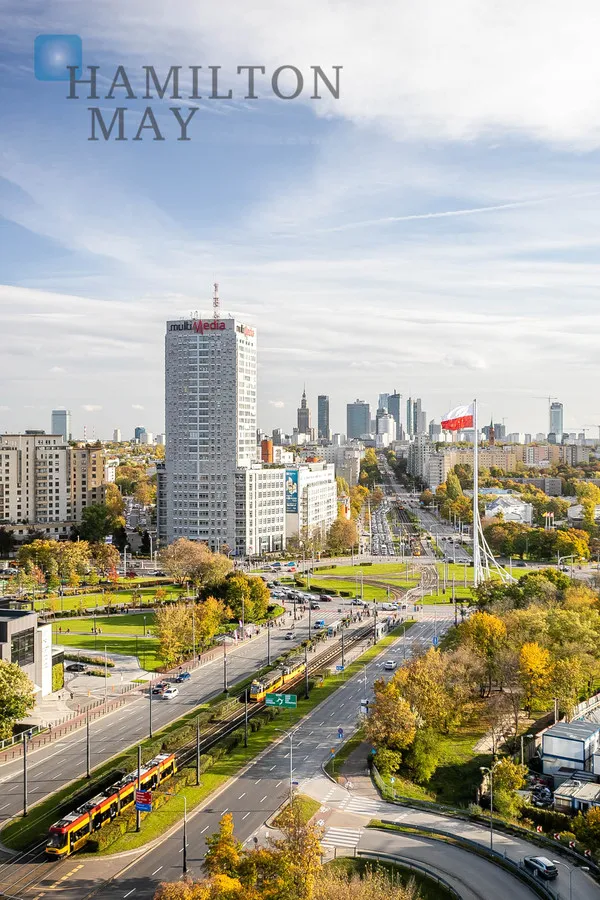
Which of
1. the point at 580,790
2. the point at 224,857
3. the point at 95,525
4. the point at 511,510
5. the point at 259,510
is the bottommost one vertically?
the point at 580,790

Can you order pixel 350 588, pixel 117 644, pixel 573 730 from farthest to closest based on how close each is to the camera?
pixel 350 588 → pixel 117 644 → pixel 573 730

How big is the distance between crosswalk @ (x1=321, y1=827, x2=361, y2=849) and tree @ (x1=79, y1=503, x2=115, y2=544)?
7853cm

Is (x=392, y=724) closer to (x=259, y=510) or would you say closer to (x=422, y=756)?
(x=422, y=756)

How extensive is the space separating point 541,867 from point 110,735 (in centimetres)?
2181

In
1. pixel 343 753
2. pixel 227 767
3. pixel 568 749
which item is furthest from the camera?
pixel 568 749

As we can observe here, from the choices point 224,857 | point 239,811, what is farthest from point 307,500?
point 224,857

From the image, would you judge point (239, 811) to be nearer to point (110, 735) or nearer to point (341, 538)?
point (110, 735)

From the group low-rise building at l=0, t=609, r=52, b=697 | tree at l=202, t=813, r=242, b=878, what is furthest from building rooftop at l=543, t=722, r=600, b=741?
low-rise building at l=0, t=609, r=52, b=697

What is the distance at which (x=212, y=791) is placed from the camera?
33781mm

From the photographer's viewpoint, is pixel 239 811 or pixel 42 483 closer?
pixel 239 811

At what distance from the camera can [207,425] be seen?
10419cm

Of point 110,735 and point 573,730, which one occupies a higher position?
point 573,730

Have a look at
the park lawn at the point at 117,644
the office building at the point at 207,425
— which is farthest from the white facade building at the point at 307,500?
the park lawn at the point at 117,644

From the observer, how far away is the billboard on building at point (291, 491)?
110 meters
